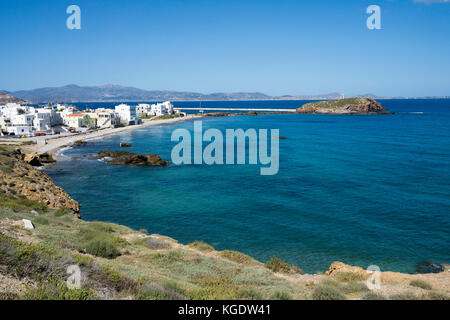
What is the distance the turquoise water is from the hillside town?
34325 mm

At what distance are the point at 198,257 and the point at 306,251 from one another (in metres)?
7.95

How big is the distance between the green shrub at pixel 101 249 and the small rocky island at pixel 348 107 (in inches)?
6240

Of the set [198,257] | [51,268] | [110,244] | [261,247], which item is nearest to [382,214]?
[261,247]

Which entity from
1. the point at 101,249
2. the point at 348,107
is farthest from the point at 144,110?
the point at 101,249

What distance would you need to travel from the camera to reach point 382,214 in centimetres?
2391

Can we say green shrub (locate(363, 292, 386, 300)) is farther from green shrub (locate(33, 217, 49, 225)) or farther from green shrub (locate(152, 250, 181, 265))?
green shrub (locate(33, 217, 49, 225))

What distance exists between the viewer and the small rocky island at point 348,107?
502ft

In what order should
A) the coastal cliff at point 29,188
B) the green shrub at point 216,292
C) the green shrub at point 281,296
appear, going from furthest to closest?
the coastal cliff at point 29,188 → the green shrub at point 281,296 → the green shrub at point 216,292

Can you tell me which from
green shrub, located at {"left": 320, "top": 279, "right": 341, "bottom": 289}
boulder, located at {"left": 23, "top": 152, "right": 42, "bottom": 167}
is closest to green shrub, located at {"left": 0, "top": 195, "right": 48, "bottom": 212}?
green shrub, located at {"left": 320, "top": 279, "right": 341, "bottom": 289}

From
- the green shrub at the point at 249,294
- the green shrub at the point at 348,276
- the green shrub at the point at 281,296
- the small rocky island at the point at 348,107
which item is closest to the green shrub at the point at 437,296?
the green shrub at the point at 348,276

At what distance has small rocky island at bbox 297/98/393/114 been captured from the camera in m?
153

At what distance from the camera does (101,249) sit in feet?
41.1

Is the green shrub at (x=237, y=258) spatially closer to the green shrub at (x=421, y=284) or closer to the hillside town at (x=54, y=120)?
the green shrub at (x=421, y=284)

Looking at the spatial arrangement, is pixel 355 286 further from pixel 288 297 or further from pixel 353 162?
pixel 353 162
